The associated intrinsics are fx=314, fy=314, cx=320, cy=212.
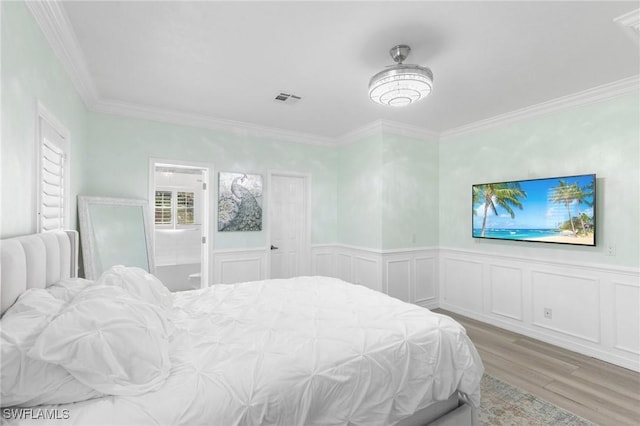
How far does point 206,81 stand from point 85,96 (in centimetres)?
131

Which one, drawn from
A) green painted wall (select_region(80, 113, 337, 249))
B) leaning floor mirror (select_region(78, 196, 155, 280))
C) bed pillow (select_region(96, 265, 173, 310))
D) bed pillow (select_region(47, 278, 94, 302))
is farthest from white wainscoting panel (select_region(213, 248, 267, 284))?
bed pillow (select_region(47, 278, 94, 302))

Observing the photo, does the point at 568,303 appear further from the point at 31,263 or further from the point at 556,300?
the point at 31,263

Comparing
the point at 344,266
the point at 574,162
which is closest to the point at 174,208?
the point at 344,266

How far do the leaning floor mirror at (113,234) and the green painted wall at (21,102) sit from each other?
1.43 m

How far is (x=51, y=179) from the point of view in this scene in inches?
90.0

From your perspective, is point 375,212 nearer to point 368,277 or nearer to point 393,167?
point 393,167

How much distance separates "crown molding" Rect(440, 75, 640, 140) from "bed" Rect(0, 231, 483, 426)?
9.67 ft

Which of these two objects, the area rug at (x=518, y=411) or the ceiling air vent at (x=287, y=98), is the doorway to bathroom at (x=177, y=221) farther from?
the area rug at (x=518, y=411)

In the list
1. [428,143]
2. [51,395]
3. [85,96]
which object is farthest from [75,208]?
[428,143]

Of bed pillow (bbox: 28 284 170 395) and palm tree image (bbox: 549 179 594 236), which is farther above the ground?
palm tree image (bbox: 549 179 594 236)

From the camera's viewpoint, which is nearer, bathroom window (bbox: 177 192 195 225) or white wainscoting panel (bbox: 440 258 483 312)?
white wainscoting panel (bbox: 440 258 483 312)

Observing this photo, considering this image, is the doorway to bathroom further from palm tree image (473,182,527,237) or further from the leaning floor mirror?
palm tree image (473,182,527,237)

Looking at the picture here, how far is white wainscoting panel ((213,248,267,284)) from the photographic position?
4.27 meters

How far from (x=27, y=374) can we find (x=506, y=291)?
14.6ft
